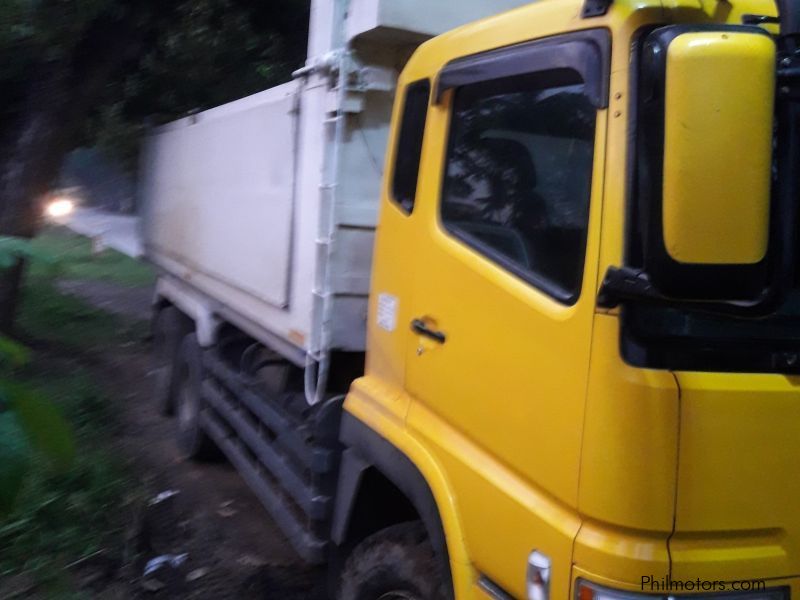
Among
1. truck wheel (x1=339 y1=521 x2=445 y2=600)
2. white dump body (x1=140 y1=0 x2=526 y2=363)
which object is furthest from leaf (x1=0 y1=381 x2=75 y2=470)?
white dump body (x1=140 y1=0 x2=526 y2=363)

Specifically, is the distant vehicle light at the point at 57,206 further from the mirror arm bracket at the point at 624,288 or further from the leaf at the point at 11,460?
the mirror arm bracket at the point at 624,288

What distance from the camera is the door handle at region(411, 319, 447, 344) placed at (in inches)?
102

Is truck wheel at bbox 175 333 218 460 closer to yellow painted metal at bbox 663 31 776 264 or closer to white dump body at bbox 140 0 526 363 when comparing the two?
white dump body at bbox 140 0 526 363

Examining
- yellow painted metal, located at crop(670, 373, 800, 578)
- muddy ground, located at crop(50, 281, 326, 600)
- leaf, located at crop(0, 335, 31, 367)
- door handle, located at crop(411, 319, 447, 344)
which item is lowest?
muddy ground, located at crop(50, 281, 326, 600)

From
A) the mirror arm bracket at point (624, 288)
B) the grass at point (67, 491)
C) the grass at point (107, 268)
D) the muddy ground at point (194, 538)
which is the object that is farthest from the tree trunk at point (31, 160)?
the mirror arm bracket at point (624, 288)

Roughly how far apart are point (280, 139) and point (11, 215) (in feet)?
16.0

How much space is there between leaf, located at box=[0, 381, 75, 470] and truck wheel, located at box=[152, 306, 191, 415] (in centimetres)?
498

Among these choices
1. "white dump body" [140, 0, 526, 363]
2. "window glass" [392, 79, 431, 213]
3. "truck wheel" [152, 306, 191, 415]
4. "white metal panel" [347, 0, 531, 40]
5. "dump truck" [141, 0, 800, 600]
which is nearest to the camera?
"dump truck" [141, 0, 800, 600]

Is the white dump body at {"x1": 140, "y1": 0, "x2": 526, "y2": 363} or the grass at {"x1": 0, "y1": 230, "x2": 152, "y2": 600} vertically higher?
the white dump body at {"x1": 140, "y1": 0, "x2": 526, "y2": 363}

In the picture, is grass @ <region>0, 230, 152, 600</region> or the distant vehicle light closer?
grass @ <region>0, 230, 152, 600</region>

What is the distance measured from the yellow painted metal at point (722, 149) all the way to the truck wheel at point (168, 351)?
542cm

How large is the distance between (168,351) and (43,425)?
5.44 m

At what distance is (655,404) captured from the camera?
1796 mm

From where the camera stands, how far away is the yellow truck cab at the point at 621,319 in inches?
63.0
